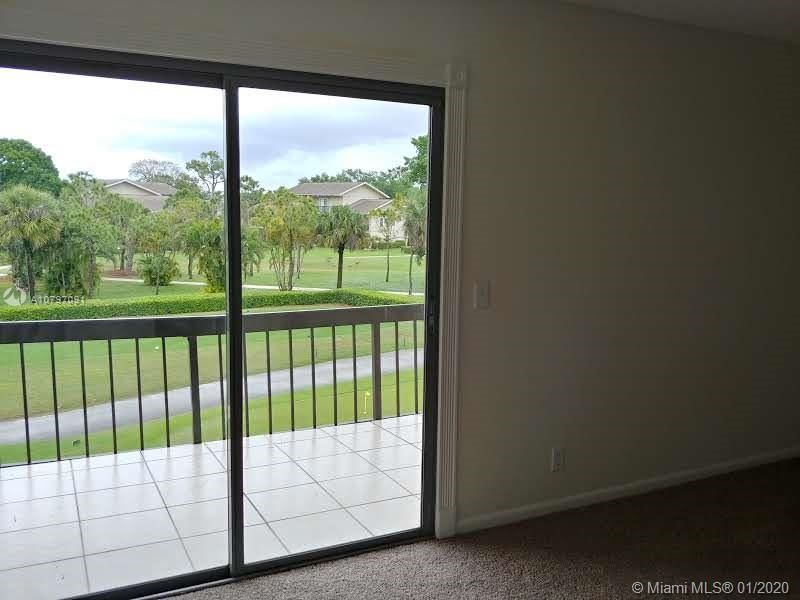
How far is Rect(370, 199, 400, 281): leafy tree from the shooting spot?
9.52 feet

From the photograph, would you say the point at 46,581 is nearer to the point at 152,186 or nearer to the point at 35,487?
the point at 35,487

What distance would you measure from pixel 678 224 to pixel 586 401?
1046 mm

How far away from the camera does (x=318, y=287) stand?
280 cm

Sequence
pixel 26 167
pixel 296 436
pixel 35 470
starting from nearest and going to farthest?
pixel 26 167
pixel 35 470
pixel 296 436

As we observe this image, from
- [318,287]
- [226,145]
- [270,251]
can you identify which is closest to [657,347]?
[318,287]

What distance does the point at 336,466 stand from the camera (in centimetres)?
310

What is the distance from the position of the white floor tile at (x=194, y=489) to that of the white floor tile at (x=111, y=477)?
0.28 feet

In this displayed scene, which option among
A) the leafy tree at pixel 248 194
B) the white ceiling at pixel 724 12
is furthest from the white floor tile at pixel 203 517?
the white ceiling at pixel 724 12

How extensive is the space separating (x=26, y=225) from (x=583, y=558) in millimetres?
2542

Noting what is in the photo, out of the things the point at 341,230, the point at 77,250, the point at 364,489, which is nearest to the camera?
the point at 77,250

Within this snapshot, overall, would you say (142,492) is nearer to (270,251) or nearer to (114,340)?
(114,340)

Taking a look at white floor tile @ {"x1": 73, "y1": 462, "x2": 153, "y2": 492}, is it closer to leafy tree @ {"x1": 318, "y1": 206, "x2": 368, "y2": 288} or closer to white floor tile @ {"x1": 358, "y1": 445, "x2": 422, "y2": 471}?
white floor tile @ {"x1": 358, "y1": 445, "x2": 422, "y2": 471}

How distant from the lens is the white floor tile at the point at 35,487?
2.46 meters

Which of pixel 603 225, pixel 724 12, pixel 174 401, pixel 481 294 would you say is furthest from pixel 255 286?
pixel 724 12
